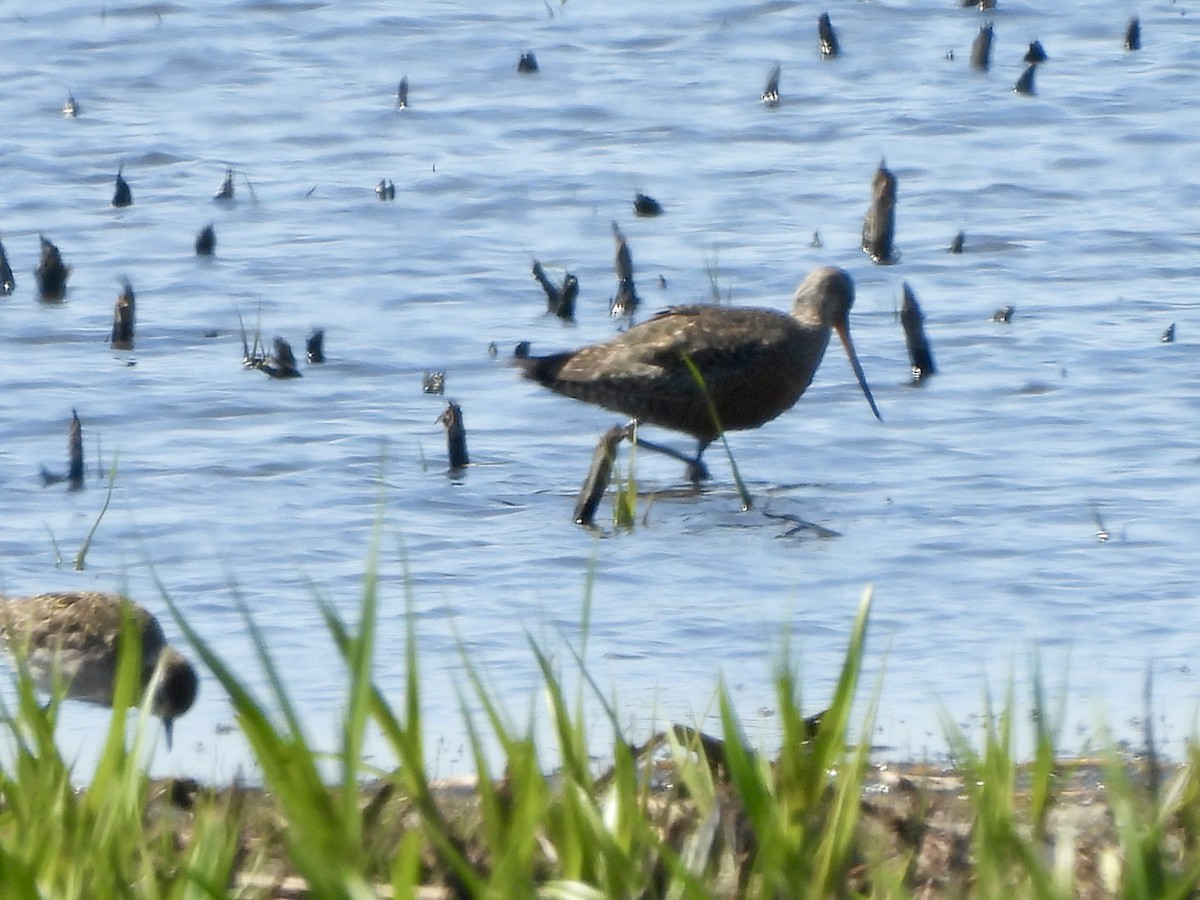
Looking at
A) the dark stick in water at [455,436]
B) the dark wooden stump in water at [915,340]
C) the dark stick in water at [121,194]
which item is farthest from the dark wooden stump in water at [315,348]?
the dark stick in water at [121,194]

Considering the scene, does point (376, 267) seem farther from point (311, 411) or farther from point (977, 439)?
point (977, 439)

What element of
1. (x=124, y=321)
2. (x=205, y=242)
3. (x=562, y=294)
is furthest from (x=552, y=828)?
(x=205, y=242)

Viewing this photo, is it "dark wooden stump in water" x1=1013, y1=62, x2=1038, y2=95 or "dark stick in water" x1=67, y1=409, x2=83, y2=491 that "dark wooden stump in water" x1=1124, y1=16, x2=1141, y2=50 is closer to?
"dark wooden stump in water" x1=1013, y1=62, x2=1038, y2=95

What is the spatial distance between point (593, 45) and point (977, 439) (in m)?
8.82

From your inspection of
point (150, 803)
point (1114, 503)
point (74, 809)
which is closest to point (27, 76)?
point (1114, 503)

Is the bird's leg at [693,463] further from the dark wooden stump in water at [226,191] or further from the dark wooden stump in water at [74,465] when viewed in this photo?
the dark wooden stump in water at [226,191]

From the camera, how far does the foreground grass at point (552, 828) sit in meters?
3.06

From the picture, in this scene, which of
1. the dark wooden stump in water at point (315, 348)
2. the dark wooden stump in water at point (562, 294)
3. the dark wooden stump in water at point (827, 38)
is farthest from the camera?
the dark wooden stump in water at point (827, 38)

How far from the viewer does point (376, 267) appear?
12.2 metres

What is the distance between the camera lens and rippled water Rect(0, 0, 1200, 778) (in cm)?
675

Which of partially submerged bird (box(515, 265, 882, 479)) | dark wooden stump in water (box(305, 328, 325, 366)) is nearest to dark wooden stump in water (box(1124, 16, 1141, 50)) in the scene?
partially submerged bird (box(515, 265, 882, 479))

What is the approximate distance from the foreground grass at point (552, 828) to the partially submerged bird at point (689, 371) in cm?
548

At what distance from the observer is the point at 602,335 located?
10.9m

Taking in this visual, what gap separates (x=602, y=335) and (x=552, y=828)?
7557mm
